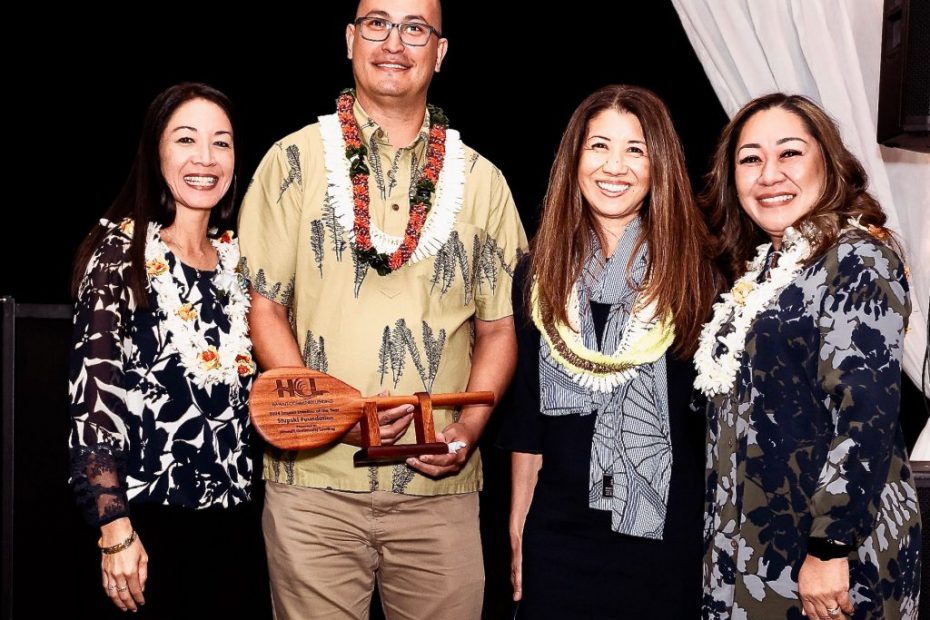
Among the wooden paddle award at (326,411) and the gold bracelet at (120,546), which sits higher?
the wooden paddle award at (326,411)

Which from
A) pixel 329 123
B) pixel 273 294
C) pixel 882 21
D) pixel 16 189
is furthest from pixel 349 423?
pixel 16 189

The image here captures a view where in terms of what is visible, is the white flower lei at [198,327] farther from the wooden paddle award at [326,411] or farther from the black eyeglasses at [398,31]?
the black eyeglasses at [398,31]

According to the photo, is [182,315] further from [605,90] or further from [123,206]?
[605,90]

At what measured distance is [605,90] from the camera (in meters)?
2.22

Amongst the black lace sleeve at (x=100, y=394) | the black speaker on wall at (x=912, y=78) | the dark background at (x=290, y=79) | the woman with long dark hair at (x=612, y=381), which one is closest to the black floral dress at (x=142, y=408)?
the black lace sleeve at (x=100, y=394)

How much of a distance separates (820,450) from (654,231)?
1.87 ft

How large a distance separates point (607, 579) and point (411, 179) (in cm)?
98

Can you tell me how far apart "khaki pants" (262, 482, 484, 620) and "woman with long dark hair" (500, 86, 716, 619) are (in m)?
0.15

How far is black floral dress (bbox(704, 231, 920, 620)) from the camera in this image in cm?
180

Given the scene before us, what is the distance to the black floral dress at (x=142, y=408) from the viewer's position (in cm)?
206

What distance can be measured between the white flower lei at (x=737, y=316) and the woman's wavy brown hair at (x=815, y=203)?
0.13 ft

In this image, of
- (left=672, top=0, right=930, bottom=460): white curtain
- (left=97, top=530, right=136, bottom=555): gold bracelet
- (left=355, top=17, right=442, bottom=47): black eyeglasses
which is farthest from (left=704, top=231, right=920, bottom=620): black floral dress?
(left=97, top=530, right=136, bottom=555): gold bracelet

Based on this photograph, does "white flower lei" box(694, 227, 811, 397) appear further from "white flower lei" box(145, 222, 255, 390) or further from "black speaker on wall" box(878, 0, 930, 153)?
"white flower lei" box(145, 222, 255, 390)

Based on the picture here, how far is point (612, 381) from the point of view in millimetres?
2123
